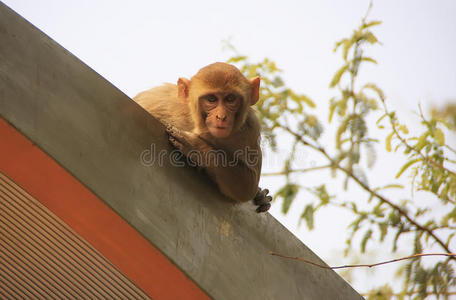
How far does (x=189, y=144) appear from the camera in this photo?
3660mm

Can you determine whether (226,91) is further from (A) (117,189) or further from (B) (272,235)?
(A) (117,189)

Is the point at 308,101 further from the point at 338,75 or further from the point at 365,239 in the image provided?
the point at 365,239

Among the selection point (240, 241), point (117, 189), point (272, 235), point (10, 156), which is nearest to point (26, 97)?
point (10, 156)

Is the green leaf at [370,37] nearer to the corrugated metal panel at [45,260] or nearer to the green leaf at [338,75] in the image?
the green leaf at [338,75]

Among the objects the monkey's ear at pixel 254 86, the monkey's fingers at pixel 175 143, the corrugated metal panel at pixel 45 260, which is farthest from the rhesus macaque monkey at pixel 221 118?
the corrugated metal panel at pixel 45 260

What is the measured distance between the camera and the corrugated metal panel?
104 inches

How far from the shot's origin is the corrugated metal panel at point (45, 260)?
2629 mm

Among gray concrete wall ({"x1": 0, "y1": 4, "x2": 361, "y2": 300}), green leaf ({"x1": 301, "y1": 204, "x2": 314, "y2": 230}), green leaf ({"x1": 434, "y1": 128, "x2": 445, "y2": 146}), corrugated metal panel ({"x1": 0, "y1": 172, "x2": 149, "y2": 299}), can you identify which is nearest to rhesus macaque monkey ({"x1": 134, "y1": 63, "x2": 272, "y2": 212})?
gray concrete wall ({"x1": 0, "y1": 4, "x2": 361, "y2": 300})

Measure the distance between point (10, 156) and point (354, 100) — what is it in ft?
15.4

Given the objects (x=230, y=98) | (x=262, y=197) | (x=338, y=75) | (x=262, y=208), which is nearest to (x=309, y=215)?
(x=338, y=75)

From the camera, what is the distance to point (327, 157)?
6.89 m

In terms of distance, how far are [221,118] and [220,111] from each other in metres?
0.14

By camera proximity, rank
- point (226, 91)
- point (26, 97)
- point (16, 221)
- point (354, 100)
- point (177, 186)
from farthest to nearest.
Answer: point (354, 100)
point (226, 91)
point (177, 186)
point (16, 221)
point (26, 97)

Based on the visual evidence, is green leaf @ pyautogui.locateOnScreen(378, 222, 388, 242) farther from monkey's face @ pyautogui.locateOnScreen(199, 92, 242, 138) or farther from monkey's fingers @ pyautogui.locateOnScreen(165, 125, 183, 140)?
monkey's fingers @ pyautogui.locateOnScreen(165, 125, 183, 140)
